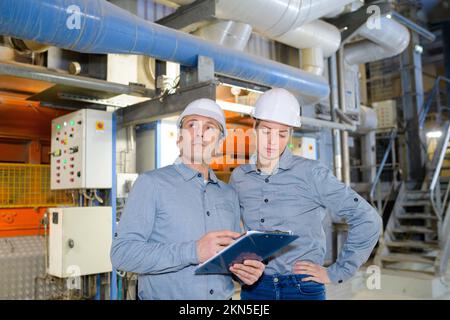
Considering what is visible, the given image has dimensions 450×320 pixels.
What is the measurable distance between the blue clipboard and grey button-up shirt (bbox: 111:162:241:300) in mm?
65

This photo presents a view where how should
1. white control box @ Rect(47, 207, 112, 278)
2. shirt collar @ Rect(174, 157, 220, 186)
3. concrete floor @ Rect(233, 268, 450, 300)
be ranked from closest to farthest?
shirt collar @ Rect(174, 157, 220, 186), white control box @ Rect(47, 207, 112, 278), concrete floor @ Rect(233, 268, 450, 300)

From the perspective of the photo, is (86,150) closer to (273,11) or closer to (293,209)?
(273,11)

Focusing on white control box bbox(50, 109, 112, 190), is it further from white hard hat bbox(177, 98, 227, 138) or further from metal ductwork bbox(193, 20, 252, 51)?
white hard hat bbox(177, 98, 227, 138)

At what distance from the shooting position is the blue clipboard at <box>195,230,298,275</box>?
136 centimetres

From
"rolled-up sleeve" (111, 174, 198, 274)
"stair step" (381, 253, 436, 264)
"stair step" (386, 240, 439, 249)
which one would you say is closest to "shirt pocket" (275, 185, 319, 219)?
"rolled-up sleeve" (111, 174, 198, 274)

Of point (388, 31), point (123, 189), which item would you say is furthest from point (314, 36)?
point (123, 189)

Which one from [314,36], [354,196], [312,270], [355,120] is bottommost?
[312,270]

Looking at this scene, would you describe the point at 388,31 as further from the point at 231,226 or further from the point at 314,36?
the point at 231,226

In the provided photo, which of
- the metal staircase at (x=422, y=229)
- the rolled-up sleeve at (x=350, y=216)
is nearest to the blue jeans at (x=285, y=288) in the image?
the rolled-up sleeve at (x=350, y=216)

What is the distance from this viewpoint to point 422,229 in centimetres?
620

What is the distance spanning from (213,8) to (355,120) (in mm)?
3527

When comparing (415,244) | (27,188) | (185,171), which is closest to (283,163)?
(185,171)

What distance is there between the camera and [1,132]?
4062 mm

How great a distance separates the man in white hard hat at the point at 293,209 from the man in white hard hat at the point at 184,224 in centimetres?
18
